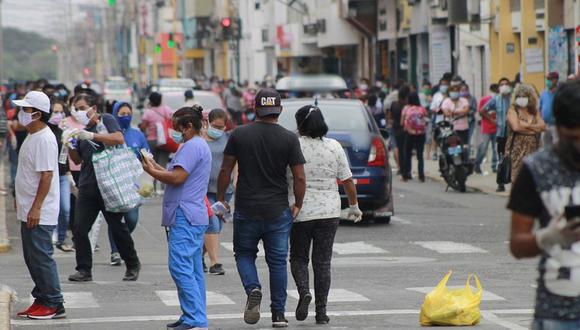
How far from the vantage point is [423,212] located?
22.6m

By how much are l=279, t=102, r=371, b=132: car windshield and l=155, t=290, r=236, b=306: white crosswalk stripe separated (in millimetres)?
6670

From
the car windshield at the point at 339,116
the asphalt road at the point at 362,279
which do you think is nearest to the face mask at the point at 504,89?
the asphalt road at the point at 362,279

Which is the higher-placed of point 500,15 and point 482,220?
point 500,15

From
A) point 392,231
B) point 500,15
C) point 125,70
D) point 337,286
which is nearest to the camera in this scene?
point 337,286

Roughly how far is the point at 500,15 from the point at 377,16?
17573 millimetres

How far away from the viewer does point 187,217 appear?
10867 millimetres

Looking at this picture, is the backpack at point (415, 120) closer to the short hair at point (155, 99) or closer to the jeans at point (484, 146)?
the jeans at point (484, 146)

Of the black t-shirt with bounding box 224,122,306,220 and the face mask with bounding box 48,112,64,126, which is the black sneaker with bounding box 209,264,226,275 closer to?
the face mask with bounding box 48,112,64,126

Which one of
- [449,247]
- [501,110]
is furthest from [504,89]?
[449,247]

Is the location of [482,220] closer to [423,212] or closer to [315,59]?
[423,212]

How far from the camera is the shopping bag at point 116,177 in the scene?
14.0 meters

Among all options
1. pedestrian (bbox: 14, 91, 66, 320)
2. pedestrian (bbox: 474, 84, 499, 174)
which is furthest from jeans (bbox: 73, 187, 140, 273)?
pedestrian (bbox: 474, 84, 499, 174)

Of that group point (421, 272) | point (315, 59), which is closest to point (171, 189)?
point (421, 272)

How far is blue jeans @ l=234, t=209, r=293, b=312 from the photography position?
11.2 meters
